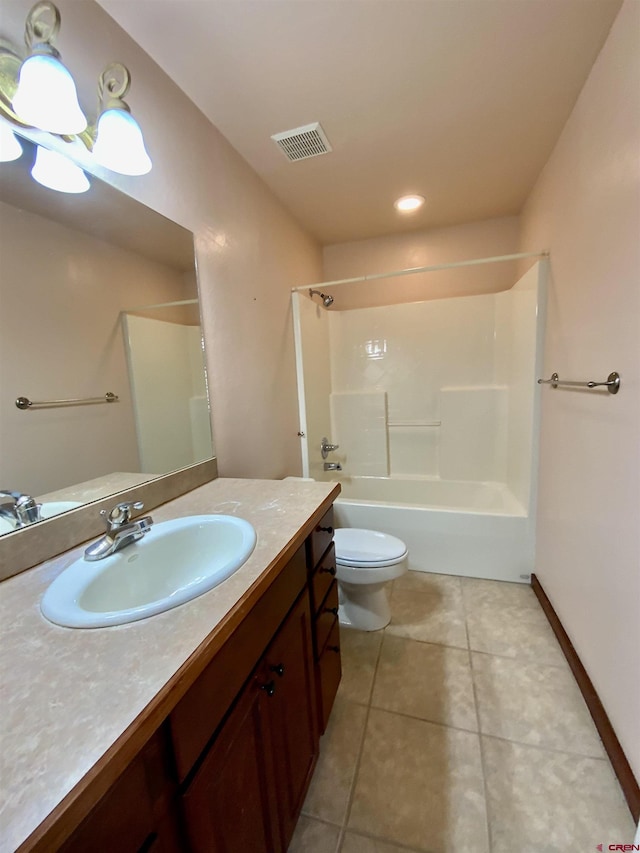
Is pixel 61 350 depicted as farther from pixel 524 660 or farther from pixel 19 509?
pixel 524 660

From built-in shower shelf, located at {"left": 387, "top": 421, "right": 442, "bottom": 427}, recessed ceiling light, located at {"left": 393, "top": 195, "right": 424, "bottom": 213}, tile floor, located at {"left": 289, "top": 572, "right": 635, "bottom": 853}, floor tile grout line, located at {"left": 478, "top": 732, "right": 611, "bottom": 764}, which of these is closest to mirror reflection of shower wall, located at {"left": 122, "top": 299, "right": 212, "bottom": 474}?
tile floor, located at {"left": 289, "top": 572, "right": 635, "bottom": 853}

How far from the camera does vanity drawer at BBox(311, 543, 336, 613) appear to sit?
1.04 m

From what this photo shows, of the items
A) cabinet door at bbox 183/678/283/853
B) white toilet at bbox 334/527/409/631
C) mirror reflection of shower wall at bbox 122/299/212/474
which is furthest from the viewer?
white toilet at bbox 334/527/409/631

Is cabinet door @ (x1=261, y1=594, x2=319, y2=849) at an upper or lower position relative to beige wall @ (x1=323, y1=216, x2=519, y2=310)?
lower

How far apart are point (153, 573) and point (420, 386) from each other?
2.39 metres

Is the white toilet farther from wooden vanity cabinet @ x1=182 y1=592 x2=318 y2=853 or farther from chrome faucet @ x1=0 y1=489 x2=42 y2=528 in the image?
chrome faucet @ x1=0 y1=489 x2=42 y2=528

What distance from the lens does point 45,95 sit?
794 mm

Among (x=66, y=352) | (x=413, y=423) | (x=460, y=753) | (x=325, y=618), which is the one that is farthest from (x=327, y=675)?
(x=413, y=423)

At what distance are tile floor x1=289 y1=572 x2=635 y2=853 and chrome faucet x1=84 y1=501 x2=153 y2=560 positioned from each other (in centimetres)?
96

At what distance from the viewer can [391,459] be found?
2939mm

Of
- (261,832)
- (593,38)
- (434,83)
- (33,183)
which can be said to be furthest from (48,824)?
(593,38)

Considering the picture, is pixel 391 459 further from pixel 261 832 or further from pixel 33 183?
pixel 33 183

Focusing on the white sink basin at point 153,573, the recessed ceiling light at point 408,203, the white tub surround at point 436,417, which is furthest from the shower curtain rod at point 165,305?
the recessed ceiling light at point 408,203

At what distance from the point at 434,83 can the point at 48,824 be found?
6.84 feet
